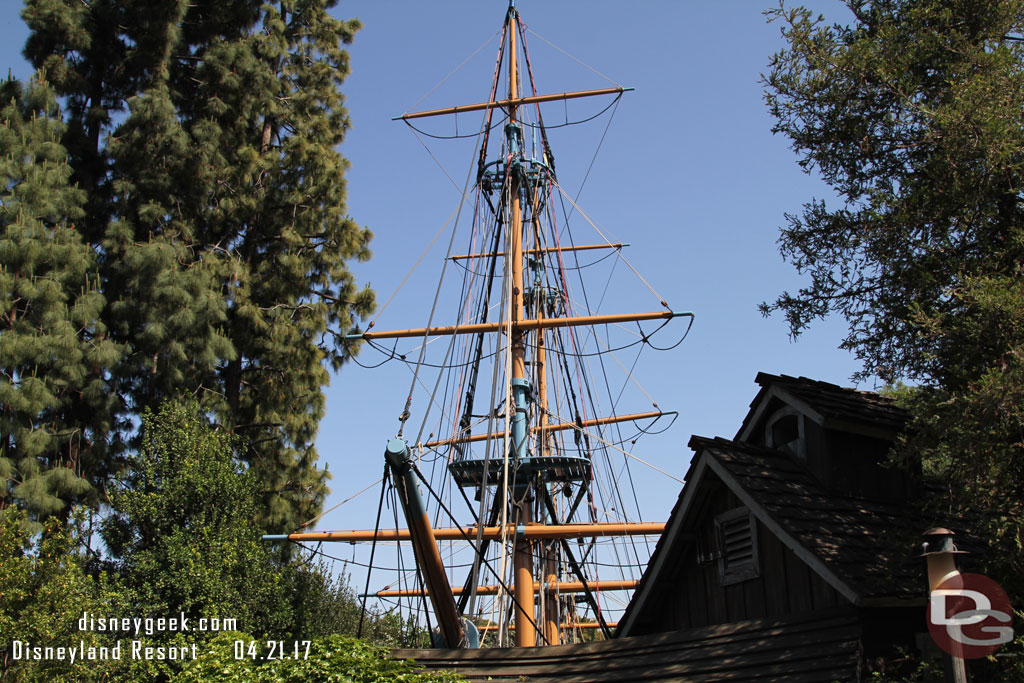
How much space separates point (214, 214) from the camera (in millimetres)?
18984

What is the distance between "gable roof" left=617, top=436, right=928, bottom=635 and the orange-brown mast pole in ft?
17.9

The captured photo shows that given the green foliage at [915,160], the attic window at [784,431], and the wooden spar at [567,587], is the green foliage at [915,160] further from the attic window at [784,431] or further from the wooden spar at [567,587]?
the wooden spar at [567,587]

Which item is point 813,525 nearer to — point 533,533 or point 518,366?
point 533,533

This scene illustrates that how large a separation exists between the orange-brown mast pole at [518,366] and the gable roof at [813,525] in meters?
5.44

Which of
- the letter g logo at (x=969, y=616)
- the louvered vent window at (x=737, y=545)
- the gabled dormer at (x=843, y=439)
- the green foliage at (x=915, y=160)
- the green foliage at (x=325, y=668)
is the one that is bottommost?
the green foliage at (x=325, y=668)

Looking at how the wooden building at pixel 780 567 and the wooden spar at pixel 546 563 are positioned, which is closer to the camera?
the wooden building at pixel 780 567

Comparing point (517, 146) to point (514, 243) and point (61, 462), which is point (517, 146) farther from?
point (61, 462)

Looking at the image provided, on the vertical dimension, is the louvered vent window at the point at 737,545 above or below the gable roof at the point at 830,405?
below

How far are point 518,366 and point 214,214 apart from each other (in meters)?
6.87

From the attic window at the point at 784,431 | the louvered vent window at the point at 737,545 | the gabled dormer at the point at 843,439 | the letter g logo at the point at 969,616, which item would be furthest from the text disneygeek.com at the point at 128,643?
the letter g logo at the point at 969,616

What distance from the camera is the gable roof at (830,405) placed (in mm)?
9438

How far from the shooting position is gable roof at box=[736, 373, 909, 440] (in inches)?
372

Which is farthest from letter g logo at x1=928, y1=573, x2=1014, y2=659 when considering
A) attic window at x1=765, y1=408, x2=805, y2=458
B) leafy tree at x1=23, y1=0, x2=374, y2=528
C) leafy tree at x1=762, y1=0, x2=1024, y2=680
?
leafy tree at x1=23, y1=0, x2=374, y2=528

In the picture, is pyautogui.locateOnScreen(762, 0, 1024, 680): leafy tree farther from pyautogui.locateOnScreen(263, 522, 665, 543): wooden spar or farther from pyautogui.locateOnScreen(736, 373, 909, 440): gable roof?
pyautogui.locateOnScreen(263, 522, 665, 543): wooden spar
